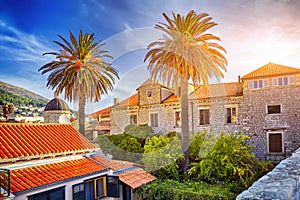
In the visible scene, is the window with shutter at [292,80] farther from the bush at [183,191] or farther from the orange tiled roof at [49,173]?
the orange tiled roof at [49,173]

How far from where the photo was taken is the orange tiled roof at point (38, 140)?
10263 millimetres

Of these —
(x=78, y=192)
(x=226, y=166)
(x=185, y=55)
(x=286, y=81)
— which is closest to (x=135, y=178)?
(x=78, y=192)

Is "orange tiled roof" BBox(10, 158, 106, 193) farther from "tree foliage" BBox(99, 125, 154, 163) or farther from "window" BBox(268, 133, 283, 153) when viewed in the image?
"window" BBox(268, 133, 283, 153)

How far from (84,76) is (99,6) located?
21.1 feet

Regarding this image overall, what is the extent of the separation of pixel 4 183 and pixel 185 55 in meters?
12.6

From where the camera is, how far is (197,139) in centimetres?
1812

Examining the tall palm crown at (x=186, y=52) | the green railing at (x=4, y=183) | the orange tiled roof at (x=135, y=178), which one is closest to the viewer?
the green railing at (x=4, y=183)

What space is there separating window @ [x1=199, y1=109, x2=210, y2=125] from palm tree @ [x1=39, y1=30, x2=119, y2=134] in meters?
9.76

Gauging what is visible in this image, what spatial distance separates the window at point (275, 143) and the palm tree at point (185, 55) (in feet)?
26.4

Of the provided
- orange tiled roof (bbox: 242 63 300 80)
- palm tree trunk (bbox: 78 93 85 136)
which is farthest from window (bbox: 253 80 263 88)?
palm tree trunk (bbox: 78 93 85 136)

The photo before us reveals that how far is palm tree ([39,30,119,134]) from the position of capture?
64.4 ft

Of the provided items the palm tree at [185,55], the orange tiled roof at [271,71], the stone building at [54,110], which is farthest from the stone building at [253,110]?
the stone building at [54,110]

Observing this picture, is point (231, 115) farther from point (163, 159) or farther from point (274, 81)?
point (163, 159)

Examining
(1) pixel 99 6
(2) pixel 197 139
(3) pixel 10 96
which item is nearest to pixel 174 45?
(1) pixel 99 6
